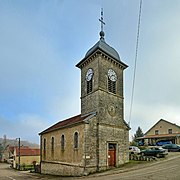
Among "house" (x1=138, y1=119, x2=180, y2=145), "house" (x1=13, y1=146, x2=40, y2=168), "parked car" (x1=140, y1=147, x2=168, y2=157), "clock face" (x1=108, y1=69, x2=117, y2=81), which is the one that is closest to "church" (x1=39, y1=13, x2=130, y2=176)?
"clock face" (x1=108, y1=69, x2=117, y2=81)

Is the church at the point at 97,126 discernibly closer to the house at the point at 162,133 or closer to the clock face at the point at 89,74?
the clock face at the point at 89,74

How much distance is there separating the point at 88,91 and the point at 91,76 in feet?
6.10

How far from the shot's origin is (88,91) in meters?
30.1

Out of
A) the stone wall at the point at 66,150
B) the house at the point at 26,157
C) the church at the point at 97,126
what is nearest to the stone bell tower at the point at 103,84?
the church at the point at 97,126

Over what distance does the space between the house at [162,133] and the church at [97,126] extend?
90.8 feet

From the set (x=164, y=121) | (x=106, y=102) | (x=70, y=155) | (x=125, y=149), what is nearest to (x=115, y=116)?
(x=106, y=102)

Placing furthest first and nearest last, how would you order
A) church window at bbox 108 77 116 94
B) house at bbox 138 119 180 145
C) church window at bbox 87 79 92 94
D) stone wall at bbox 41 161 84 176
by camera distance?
house at bbox 138 119 180 145 → church window at bbox 87 79 92 94 → church window at bbox 108 77 116 94 → stone wall at bbox 41 161 84 176

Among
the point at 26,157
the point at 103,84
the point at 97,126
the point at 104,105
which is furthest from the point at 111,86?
the point at 26,157

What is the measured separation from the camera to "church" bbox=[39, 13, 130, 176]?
2586 centimetres

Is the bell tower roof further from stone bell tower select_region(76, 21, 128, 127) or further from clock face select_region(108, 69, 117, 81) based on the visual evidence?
clock face select_region(108, 69, 117, 81)

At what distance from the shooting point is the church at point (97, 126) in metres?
25.9

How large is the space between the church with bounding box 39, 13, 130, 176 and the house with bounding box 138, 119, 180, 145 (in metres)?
27.7

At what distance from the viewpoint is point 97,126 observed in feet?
87.8

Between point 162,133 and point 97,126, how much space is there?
119 ft
